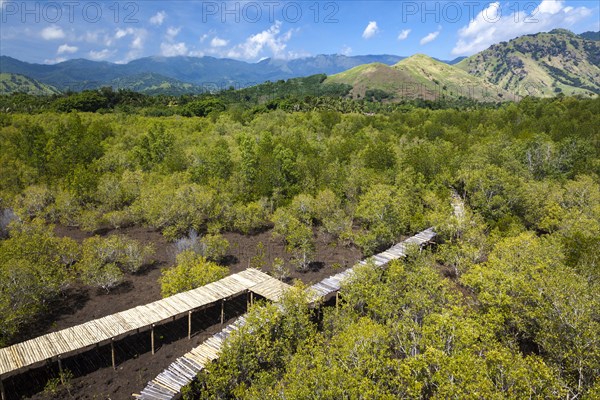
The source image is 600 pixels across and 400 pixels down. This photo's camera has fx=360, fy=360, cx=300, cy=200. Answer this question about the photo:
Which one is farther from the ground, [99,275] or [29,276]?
[29,276]

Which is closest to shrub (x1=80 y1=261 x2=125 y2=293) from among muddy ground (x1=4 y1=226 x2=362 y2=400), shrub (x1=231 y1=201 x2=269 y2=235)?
muddy ground (x1=4 y1=226 x2=362 y2=400)

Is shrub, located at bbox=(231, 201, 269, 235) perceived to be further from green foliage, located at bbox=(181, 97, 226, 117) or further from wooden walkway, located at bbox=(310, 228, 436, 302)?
green foliage, located at bbox=(181, 97, 226, 117)

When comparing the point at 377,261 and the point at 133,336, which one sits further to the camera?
the point at 377,261

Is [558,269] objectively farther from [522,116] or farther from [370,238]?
[522,116]

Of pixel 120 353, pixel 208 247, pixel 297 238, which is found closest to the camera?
pixel 120 353

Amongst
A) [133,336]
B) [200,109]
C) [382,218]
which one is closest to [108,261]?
[133,336]

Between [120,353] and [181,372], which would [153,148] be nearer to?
[120,353]
